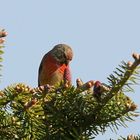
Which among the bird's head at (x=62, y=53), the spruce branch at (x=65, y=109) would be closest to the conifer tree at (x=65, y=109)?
the spruce branch at (x=65, y=109)

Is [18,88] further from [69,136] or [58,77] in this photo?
[58,77]

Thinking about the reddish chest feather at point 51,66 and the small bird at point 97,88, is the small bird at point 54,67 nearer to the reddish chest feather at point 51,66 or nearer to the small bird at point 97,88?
the reddish chest feather at point 51,66

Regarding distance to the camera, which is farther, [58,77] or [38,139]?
[58,77]

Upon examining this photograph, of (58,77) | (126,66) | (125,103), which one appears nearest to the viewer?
(126,66)

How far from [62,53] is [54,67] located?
577mm

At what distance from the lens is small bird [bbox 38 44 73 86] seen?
652cm

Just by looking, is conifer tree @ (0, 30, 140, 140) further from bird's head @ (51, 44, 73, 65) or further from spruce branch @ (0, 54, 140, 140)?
bird's head @ (51, 44, 73, 65)

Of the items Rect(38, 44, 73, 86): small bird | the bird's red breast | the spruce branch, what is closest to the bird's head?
Rect(38, 44, 73, 86): small bird

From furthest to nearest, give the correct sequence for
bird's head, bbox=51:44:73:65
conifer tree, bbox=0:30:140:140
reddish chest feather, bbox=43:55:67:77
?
bird's head, bbox=51:44:73:65 → reddish chest feather, bbox=43:55:67:77 → conifer tree, bbox=0:30:140:140

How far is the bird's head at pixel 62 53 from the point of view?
7062mm

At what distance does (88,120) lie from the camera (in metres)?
2.17

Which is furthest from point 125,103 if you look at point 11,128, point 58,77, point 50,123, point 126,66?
point 58,77

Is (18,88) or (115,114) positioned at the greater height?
(18,88)

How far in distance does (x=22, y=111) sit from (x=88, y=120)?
0.32m
